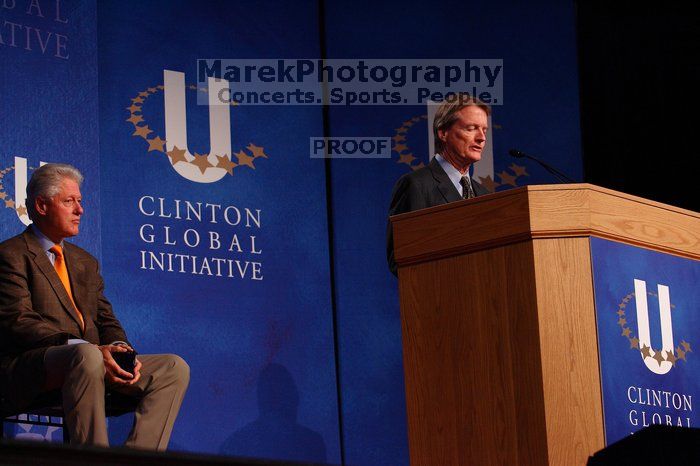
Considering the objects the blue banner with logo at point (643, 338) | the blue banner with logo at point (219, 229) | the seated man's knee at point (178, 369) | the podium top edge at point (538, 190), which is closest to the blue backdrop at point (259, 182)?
the blue banner with logo at point (219, 229)

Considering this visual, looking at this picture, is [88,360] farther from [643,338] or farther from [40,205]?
[643,338]

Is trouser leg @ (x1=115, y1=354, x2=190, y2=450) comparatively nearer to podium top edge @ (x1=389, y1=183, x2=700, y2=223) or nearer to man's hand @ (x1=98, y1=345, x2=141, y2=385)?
man's hand @ (x1=98, y1=345, x2=141, y2=385)

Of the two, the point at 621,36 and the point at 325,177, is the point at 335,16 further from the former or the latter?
the point at 621,36

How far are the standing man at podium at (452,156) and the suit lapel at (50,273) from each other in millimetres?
1076

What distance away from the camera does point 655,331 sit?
3.23m

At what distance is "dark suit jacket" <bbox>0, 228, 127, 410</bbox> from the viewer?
3.56 meters

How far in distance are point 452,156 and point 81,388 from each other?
4.87ft

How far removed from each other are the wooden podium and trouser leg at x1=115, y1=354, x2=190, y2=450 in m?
0.85

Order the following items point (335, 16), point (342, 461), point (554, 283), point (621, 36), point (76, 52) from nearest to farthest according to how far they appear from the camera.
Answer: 1. point (554, 283)
2. point (76, 52)
3. point (342, 461)
4. point (335, 16)
5. point (621, 36)

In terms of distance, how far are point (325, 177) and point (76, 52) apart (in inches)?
49.3

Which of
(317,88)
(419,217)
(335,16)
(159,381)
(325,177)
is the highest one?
(335,16)

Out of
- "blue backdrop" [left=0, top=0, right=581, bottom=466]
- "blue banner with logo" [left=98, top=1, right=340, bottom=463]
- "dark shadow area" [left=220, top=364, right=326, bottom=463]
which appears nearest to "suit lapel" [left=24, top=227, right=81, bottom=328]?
"blue backdrop" [left=0, top=0, right=581, bottom=466]

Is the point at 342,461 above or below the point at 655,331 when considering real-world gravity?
below

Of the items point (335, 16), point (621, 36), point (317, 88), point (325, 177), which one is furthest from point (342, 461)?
point (621, 36)
